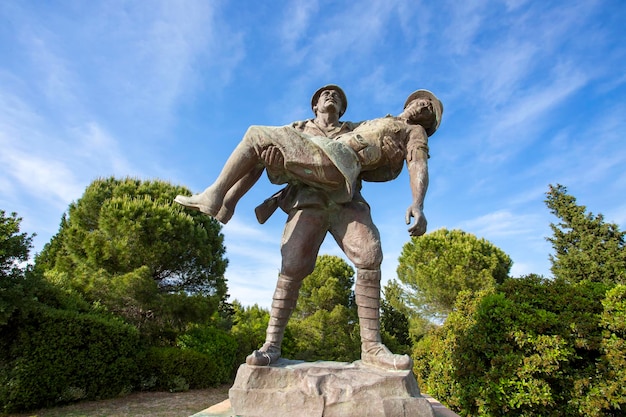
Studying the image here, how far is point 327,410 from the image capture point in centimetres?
213

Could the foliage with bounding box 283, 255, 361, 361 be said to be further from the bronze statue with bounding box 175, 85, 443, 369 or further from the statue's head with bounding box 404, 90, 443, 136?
the statue's head with bounding box 404, 90, 443, 136

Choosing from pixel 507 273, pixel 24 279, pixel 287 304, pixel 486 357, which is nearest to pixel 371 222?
pixel 287 304

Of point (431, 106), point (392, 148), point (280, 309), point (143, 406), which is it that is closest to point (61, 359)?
point (143, 406)

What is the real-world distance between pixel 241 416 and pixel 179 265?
10.1 m

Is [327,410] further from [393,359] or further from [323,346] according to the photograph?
Answer: [323,346]

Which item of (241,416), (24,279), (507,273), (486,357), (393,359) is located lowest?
(241,416)

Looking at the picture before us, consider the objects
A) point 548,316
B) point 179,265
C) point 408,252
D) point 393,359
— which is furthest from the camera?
point 408,252

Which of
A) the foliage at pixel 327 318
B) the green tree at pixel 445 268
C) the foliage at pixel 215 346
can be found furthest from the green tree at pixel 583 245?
the foliage at pixel 215 346

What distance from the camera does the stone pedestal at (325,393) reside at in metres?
2.13

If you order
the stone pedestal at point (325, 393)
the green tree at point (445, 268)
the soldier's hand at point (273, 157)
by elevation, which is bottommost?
the stone pedestal at point (325, 393)

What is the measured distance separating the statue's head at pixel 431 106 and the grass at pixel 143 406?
21.3 ft

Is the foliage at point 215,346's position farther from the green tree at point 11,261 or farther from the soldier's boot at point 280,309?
the soldier's boot at point 280,309

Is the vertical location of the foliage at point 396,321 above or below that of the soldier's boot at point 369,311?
above

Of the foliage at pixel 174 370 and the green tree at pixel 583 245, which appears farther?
the green tree at pixel 583 245
